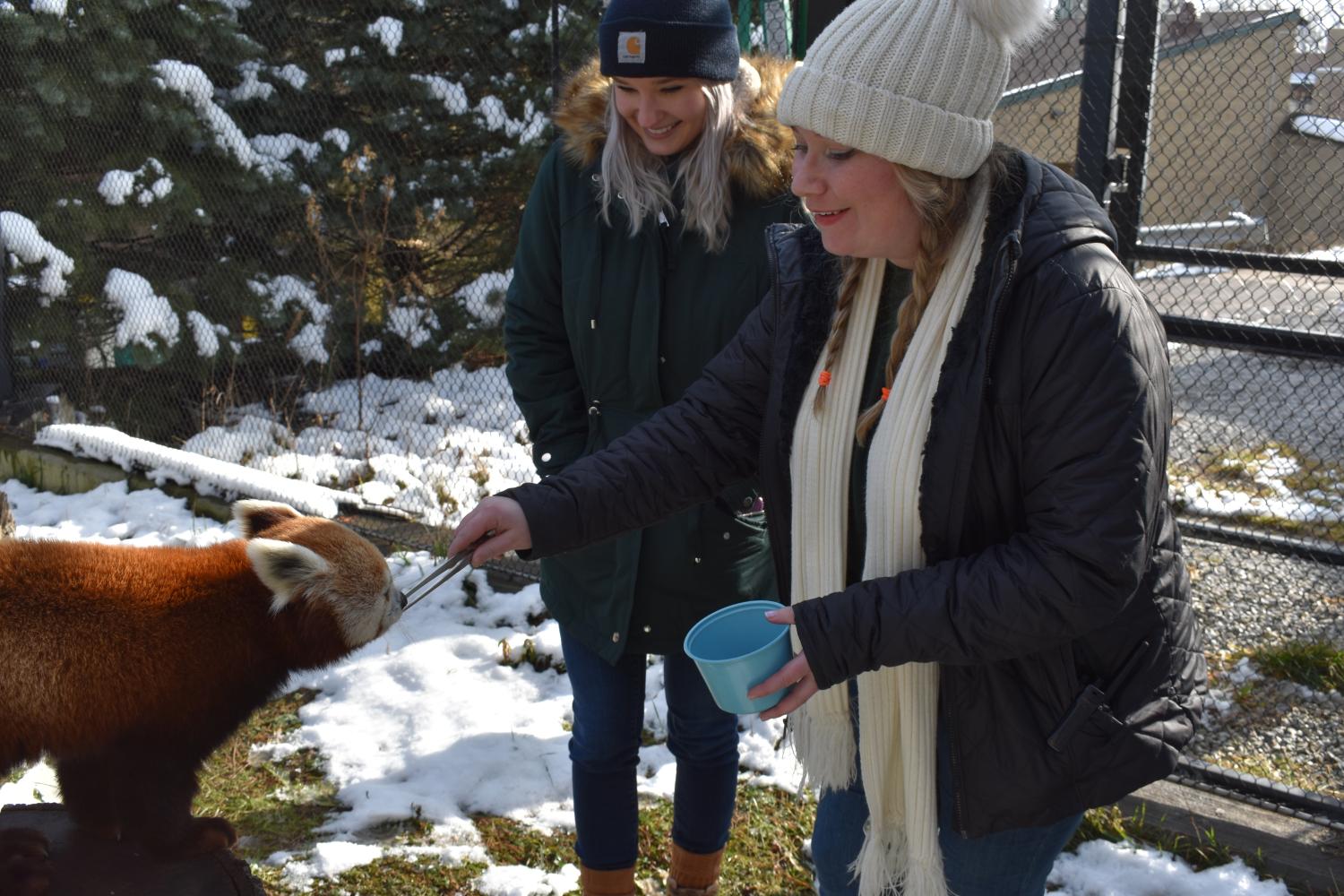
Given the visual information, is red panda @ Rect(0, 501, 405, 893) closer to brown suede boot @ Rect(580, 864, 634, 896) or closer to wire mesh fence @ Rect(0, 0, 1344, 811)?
brown suede boot @ Rect(580, 864, 634, 896)

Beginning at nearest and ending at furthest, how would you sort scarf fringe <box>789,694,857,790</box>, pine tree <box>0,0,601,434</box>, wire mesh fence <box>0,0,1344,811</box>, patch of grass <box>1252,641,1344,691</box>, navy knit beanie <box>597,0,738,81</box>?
1. scarf fringe <box>789,694,857,790</box>
2. navy knit beanie <box>597,0,738,81</box>
3. patch of grass <box>1252,641,1344,691</box>
4. wire mesh fence <box>0,0,1344,811</box>
5. pine tree <box>0,0,601,434</box>

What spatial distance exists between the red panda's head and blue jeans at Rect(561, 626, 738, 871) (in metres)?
0.65

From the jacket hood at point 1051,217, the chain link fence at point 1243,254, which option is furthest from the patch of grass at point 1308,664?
the jacket hood at point 1051,217

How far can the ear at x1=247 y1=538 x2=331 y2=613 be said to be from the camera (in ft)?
9.79

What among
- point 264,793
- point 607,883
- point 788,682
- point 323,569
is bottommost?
point 264,793

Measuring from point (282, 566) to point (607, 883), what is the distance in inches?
46.0

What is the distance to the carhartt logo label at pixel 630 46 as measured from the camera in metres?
2.65

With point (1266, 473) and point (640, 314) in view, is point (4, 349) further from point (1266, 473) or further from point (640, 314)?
point (1266, 473)

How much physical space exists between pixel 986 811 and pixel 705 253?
1.44m

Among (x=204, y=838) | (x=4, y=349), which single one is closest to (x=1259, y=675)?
(x=204, y=838)

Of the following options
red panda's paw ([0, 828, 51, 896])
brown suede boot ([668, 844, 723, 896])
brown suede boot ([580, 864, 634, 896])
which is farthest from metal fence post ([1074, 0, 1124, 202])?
red panda's paw ([0, 828, 51, 896])

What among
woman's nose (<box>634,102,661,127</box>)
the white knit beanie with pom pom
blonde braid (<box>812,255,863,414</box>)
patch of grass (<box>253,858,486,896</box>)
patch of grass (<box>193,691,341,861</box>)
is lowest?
patch of grass (<box>193,691,341,861</box>)

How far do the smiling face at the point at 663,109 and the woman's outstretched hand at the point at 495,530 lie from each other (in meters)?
1.00

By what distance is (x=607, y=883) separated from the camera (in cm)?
300
